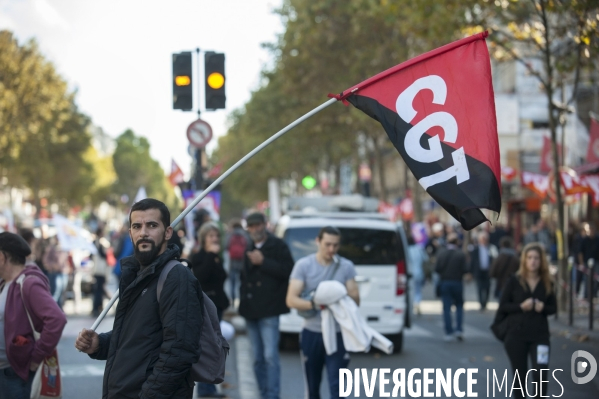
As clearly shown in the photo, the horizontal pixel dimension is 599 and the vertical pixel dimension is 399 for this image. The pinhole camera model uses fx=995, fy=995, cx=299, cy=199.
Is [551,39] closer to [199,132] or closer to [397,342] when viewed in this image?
[397,342]

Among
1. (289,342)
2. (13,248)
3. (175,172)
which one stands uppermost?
(175,172)

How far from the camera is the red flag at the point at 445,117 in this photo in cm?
637

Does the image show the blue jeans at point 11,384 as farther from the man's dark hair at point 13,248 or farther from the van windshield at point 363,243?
the van windshield at point 363,243

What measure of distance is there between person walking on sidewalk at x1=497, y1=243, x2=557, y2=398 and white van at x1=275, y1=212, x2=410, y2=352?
5277mm

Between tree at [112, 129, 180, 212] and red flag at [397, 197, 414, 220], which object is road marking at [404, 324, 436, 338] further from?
tree at [112, 129, 180, 212]

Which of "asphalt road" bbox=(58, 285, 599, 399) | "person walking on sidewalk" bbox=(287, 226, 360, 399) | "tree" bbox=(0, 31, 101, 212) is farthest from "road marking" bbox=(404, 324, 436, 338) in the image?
"tree" bbox=(0, 31, 101, 212)

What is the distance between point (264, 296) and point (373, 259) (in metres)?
4.97

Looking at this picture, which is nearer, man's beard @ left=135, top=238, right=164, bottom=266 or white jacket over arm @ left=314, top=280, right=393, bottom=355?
man's beard @ left=135, top=238, right=164, bottom=266

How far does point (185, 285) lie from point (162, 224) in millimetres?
386

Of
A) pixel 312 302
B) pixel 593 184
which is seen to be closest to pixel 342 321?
pixel 312 302

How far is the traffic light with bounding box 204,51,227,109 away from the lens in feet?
38.8

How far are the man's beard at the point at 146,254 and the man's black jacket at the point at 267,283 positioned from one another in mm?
4633

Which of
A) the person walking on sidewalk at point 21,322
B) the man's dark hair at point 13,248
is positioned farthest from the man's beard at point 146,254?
the man's dark hair at point 13,248

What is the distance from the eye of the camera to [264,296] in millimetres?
9469
